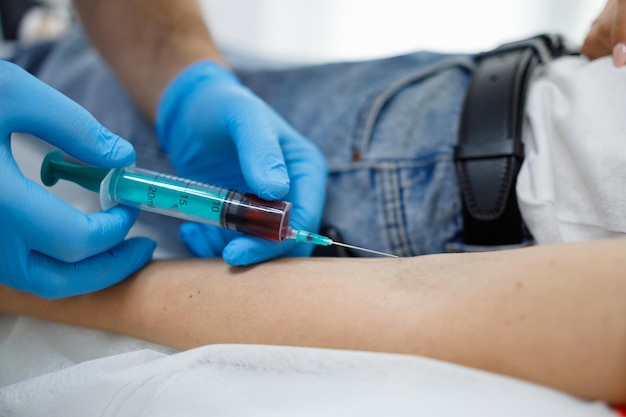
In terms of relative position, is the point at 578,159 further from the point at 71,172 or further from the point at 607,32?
the point at 71,172

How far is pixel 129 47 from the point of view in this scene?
4.05 feet

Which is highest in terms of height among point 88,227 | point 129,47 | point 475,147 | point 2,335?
point 129,47

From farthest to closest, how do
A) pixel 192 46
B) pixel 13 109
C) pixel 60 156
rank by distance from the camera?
pixel 192 46 → pixel 60 156 → pixel 13 109

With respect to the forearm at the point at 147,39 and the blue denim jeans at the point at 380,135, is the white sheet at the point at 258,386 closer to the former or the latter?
the blue denim jeans at the point at 380,135

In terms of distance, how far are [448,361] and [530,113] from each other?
52 centimetres

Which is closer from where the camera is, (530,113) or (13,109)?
(13,109)

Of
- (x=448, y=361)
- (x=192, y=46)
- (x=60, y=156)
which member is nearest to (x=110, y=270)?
(x=60, y=156)

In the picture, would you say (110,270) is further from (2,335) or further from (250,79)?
(250,79)

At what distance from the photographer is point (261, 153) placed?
0.80 m

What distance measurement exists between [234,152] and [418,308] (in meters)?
0.54

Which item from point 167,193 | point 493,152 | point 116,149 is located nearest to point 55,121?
point 116,149

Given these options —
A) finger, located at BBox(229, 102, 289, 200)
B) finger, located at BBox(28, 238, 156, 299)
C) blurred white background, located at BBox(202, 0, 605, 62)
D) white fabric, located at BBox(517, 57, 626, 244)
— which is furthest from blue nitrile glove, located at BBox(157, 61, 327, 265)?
blurred white background, located at BBox(202, 0, 605, 62)

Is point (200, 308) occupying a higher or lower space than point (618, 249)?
lower

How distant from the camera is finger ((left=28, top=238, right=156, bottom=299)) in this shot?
0.72 m
